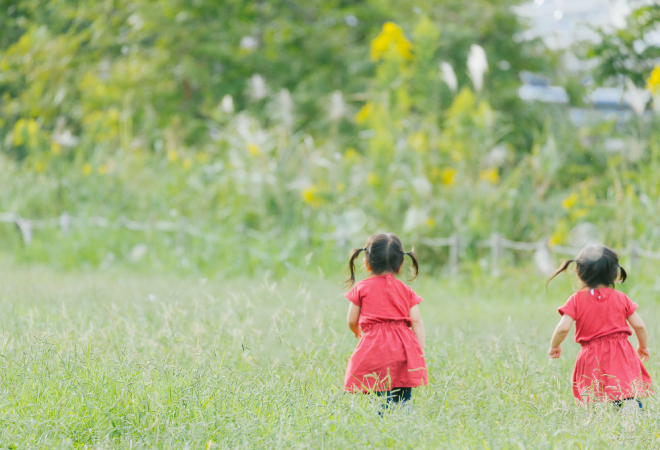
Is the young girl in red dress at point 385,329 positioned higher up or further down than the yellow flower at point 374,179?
higher up

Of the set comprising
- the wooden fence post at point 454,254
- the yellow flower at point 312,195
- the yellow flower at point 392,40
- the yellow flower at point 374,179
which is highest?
the yellow flower at point 392,40

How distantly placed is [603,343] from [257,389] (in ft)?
6.08

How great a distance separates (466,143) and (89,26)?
968cm

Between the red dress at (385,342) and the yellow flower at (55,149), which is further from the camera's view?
the yellow flower at (55,149)

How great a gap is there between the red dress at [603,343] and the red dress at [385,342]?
2.77 ft

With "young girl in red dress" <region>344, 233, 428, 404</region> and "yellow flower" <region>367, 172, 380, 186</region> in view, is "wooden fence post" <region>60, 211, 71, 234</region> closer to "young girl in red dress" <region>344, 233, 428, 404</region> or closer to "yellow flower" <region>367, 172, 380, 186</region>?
"yellow flower" <region>367, 172, 380, 186</region>

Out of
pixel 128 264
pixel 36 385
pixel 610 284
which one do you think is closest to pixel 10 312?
pixel 36 385

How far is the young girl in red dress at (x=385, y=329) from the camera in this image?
3971 millimetres

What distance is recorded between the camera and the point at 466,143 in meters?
9.83

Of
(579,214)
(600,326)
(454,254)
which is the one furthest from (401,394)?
(579,214)

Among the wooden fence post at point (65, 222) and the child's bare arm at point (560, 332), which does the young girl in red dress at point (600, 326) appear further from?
the wooden fence post at point (65, 222)

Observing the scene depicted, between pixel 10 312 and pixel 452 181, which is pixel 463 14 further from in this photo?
pixel 10 312

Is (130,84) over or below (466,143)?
below

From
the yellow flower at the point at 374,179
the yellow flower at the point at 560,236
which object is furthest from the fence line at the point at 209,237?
the yellow flower at the point at 374,179
